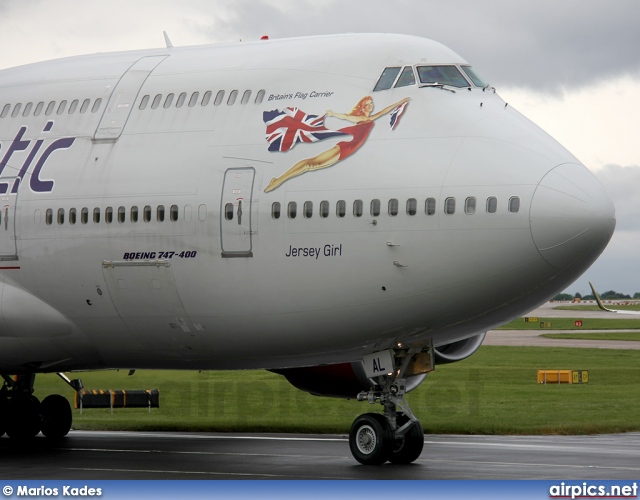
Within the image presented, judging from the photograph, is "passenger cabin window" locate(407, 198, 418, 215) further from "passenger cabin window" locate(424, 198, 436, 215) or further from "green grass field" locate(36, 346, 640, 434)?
"green grass field" locate(36, 346, 640, 434)

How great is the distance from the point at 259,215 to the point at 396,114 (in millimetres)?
2410

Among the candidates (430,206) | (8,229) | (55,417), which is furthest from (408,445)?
(55,417)

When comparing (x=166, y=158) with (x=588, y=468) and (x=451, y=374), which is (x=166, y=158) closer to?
(x=588, y=468)

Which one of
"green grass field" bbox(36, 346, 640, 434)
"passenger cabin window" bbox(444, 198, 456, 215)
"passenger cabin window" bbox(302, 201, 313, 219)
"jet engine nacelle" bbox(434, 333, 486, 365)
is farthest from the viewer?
"green grass field" bbox(36, 346, 640, 434)

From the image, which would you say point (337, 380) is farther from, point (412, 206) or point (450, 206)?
point (450, 206)

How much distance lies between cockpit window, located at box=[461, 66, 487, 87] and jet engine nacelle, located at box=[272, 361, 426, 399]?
5436 millimetres

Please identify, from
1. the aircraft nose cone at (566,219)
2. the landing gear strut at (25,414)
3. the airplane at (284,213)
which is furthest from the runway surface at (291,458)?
the aircraft nose cone at (566,219)

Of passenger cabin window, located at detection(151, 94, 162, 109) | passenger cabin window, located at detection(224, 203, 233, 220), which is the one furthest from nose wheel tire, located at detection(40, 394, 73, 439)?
passenger cabin window, located at detection(224, 203, 233, 220)

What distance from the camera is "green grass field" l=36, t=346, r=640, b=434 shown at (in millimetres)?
26297

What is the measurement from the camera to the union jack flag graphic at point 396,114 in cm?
1759

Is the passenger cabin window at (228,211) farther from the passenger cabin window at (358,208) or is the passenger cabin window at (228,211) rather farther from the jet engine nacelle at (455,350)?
the jet engine nacelle at (455,350)

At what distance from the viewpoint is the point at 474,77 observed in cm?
1841

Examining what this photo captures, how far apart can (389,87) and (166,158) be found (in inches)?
141

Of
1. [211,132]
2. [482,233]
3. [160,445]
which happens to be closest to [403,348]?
[482,233]
